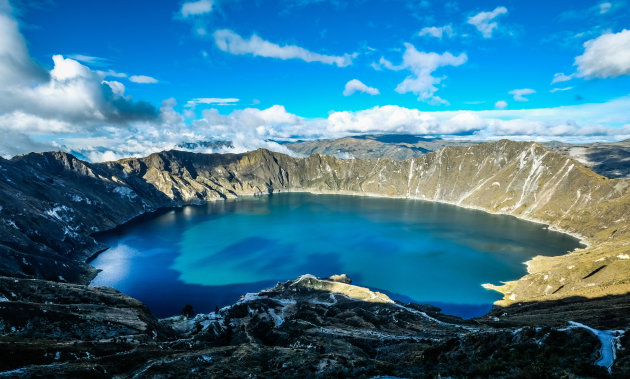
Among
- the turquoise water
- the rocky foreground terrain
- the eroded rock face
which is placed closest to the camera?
the eroded rock face

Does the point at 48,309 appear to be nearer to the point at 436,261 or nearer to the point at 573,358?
the point at 573,358

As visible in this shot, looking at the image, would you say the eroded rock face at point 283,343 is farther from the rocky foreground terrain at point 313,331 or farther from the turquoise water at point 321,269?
the turquoise water at point 321,269

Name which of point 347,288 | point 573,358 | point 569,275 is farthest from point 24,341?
point 569,275

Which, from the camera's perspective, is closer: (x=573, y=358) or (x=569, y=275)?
(x=573, y=358)

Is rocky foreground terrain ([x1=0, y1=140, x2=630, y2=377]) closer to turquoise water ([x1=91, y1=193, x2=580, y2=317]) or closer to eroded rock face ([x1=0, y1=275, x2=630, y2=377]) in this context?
eroded rock face ([x1=0, y1=275, x2=630, y2=377])

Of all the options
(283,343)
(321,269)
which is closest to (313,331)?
(283,343)

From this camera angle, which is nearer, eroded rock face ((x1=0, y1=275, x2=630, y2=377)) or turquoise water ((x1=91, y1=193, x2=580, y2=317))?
eroded rock face ((x1=0, y1=275, x2=630, y2=377))

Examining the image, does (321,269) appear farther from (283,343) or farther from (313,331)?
(283,343)

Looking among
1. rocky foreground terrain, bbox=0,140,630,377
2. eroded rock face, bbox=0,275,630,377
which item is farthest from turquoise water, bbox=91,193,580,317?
eroded rock face, bbox=0,275,630,377
